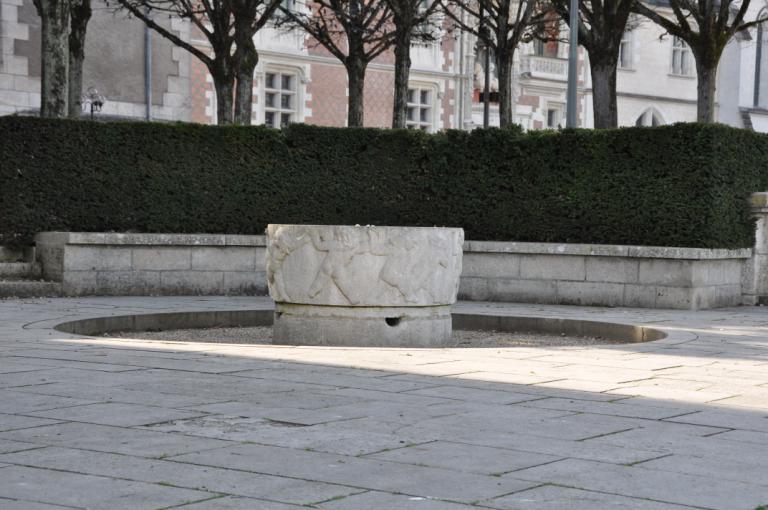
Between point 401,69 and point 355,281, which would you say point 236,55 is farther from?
point 355,281

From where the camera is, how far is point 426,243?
38.7 feet

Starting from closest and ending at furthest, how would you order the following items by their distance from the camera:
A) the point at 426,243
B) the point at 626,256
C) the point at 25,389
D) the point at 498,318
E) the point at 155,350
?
1. the point at 25,389
2. the point at 155,350
3. the point at 426,243
4. the point at 498,318
5. the point at 626,256

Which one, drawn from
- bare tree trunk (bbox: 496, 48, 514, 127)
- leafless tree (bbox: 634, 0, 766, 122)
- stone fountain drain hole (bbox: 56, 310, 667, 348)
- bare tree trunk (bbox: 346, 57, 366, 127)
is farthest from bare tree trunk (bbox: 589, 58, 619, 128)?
stone fountain drain hole (bbox: 56, 310, 667, 348)

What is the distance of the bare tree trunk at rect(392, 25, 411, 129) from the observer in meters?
25.0

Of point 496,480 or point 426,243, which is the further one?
point 426,243

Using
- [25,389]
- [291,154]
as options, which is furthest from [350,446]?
[291,154]

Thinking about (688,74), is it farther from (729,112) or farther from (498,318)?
(498,318)

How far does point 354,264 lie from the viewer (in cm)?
1155

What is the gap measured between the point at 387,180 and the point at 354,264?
720 cm

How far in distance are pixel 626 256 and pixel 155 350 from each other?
8.59 metres

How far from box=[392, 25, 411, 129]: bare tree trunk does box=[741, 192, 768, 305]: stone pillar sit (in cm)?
Result: 902

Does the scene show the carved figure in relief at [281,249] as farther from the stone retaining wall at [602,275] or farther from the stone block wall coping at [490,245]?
the stone retaining wall at [602,275]

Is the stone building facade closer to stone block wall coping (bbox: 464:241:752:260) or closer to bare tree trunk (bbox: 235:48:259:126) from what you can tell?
bare tree trunk (bbox: 235:48:259:126)

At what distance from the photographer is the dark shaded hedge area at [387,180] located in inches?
663
